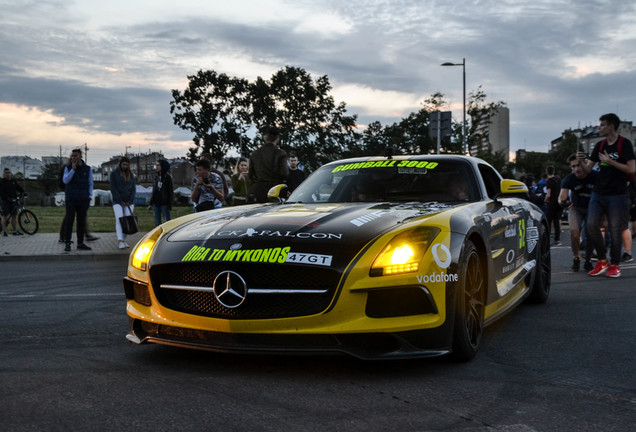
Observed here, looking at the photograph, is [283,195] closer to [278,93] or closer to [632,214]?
[632,214]

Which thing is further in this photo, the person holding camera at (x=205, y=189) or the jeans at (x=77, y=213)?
the jeans at (x=77, y=213)

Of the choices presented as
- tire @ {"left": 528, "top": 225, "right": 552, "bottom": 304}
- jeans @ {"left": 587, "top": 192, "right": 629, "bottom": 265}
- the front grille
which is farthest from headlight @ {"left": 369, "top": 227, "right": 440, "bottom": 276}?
jeans @ {"left": 587, "top": 192, "right": 629, "bottom": 265}

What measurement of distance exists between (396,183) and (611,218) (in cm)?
426

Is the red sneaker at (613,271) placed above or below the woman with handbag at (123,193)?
below

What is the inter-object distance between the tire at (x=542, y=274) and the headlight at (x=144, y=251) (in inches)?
136

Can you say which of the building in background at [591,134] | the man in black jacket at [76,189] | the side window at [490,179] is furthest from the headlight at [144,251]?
the building in background at [591,134]

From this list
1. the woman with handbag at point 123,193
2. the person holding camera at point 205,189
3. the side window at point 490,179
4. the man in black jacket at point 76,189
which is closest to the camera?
the side window at point 490,179

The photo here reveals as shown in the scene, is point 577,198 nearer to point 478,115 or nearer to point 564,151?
point 478,115

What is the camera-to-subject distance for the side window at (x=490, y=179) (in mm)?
6009

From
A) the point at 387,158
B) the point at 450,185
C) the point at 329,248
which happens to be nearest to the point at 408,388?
the point at 329,248

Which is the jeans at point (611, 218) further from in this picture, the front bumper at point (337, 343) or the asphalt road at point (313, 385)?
the front bumper at point (337, 343)

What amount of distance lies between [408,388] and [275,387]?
2.13 feet

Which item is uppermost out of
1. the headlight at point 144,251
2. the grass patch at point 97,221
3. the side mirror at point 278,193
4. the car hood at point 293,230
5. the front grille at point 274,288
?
the side mirror at point 278,193

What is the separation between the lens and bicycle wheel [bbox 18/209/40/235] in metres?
19.4
